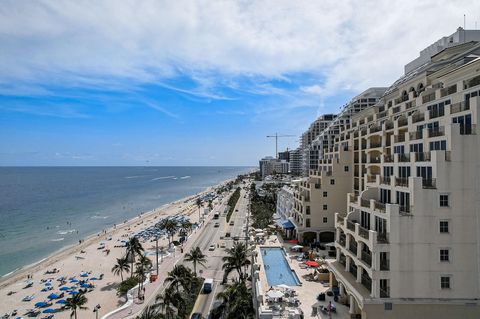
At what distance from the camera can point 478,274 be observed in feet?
75.9

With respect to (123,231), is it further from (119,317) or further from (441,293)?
(441,293)

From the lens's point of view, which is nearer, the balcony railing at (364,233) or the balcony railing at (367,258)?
the balcony railing at (367,258)

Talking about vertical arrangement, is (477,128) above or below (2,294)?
above

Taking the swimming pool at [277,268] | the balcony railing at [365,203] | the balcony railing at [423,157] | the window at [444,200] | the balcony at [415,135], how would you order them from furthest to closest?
the swimming pool at [277,268] < the balcony railing at [365,203] < the balcony at [415,135] < the balcony railing at [423,157] < the window at [444,200]

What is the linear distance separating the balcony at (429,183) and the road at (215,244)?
25.4m

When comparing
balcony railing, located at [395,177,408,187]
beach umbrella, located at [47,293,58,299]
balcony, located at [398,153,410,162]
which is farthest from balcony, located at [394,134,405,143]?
beach umbrella, located at [47,293,58,299]

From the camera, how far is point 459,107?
24.0 meters

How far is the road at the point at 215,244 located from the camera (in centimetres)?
3731

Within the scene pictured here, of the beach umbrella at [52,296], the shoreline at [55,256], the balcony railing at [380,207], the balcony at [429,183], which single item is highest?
the balcony at [429,183]

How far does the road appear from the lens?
122ft

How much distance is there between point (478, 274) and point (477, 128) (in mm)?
10819

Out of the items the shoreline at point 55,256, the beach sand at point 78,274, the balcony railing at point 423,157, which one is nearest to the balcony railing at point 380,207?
the balcony railing at point 423,157

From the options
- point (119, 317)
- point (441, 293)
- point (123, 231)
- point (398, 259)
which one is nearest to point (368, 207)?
point (398, 259)

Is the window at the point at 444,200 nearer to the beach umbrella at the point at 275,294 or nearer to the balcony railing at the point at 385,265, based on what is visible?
the balcony railing at the point at 385,265
